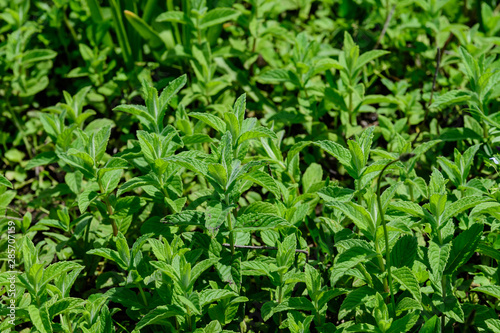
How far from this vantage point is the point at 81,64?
380 cm

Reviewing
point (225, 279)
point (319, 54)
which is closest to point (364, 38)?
point (319, 54)

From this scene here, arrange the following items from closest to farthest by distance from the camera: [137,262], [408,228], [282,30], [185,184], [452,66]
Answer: [408,228]
[137,262]
[185,184]
[282,30]
[452,66]

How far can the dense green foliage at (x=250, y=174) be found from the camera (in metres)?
2.12

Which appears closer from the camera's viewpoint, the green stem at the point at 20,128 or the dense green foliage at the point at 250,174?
the dense green foliage at the point at 250,174

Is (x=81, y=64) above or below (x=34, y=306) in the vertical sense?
above

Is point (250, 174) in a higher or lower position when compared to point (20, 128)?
higher

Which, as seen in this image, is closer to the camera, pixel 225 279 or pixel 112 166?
pixel 225 279

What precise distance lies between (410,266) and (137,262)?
121 centimetres

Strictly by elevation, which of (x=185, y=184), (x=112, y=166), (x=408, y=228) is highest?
(x=112, y=166)

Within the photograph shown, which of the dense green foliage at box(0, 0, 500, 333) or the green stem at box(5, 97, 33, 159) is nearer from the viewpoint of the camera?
the dense green foliage at box(0, 0, 500, 333)

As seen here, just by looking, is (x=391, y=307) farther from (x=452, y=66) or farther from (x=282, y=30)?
(x=452, y=66)

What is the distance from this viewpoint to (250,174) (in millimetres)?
2240

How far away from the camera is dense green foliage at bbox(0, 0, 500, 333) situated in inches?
83.4

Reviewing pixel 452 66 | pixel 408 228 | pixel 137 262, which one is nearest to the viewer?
pixel 408 228
